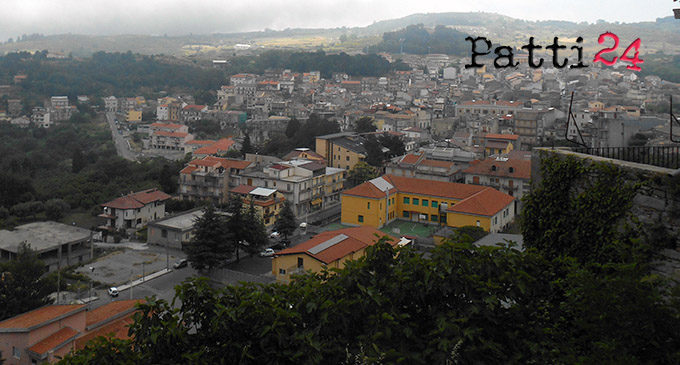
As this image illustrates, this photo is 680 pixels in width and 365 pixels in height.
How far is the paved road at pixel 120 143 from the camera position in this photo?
89.9 ft

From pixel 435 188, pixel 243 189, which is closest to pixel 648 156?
pixel 435 188

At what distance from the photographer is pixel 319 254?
9.73 meters

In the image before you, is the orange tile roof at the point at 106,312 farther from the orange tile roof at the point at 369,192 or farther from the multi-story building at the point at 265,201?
the orange tile roof at the point at 369,192

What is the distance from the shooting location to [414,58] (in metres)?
57.1

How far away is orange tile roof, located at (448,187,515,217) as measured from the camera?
13.0 m

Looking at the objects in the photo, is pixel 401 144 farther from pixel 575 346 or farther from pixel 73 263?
pixel 575 346

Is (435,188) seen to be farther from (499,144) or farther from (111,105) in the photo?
(111,105)

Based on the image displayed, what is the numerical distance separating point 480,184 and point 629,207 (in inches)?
530

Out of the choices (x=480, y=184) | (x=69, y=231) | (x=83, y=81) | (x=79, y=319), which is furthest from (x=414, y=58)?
(x=79, y=319)

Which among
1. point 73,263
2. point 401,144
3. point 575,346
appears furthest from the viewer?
point 401,144

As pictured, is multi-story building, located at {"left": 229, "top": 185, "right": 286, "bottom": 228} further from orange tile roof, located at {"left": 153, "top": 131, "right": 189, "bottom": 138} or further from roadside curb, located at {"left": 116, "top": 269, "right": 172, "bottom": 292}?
orange tile roof, located at {"left": 153, "top": 131, "right": 189, "bottom": 138}

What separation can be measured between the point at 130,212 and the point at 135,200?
0.50 meters

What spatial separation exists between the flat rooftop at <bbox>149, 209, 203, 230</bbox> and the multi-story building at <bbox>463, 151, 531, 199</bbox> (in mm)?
7561

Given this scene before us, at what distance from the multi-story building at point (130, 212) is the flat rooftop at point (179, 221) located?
1.43m
